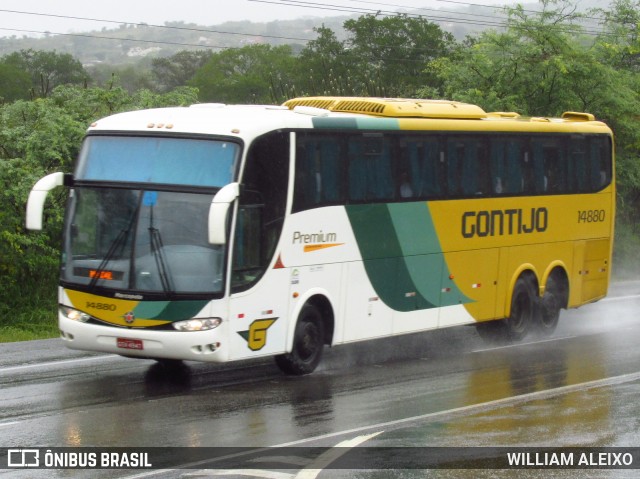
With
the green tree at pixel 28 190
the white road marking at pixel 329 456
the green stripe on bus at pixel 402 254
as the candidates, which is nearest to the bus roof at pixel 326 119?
the green stripe on bus at pixel 402 254

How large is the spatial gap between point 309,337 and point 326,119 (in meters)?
2.64

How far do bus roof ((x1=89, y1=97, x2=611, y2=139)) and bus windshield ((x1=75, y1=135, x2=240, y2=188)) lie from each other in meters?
0.14

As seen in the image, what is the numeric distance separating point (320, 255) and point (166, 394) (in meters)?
2.75

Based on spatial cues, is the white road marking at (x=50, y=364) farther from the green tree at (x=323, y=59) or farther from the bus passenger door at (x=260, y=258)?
the green tree at (x=323, y=59)

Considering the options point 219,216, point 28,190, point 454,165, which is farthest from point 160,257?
point 28,190

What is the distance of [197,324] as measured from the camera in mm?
13570

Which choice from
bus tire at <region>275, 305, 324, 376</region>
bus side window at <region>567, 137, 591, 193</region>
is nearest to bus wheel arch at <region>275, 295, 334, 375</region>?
bus tire at <region>275, 305, 324, 376</region>

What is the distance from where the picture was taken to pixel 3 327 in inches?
784

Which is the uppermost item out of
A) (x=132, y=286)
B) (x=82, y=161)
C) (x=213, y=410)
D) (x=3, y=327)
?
(x=82, y=161)

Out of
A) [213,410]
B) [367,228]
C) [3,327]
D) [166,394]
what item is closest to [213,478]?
[213,410]

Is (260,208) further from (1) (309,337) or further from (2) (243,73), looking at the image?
(2) (243,73)

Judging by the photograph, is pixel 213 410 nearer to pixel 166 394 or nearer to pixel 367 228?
pixel 166 394

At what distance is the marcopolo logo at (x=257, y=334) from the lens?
46.1ft

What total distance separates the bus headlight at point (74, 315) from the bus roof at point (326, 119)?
2.06 metres
